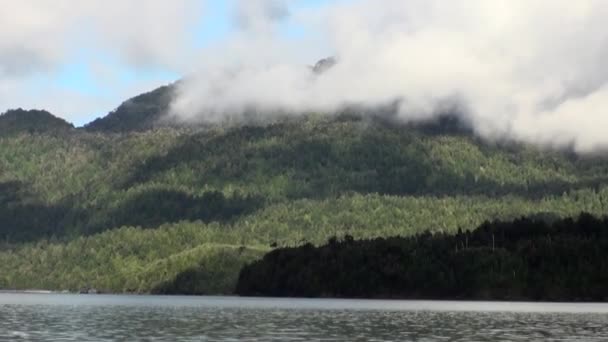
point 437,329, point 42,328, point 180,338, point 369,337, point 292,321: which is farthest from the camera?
point 292,321

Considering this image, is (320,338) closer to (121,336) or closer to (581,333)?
(121,336)

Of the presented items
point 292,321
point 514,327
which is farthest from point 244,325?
point 514,327

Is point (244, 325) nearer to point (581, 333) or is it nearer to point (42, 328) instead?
point (42, 328)

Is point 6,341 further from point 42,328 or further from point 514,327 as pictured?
point 514,327

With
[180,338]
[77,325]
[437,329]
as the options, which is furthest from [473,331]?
[77,325]

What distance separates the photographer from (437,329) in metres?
132

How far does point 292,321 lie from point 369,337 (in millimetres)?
37099

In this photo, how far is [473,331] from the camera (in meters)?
127

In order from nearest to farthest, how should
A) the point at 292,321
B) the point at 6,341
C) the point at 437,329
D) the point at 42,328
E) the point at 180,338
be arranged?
the point at 6,341 < the point at 180,338 < the point at 42,328 < the point at 437,329 < the point at 292,321

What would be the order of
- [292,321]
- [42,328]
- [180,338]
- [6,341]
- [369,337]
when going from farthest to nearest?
[292,321], [42,328], [369,337], [180,338], [6,341]

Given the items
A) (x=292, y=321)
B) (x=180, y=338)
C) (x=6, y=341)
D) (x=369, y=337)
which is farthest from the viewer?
(x=292, y=321)

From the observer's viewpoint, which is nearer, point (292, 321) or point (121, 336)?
point (121, 336)

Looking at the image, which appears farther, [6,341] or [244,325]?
[244,325]

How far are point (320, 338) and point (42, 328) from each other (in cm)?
3727
